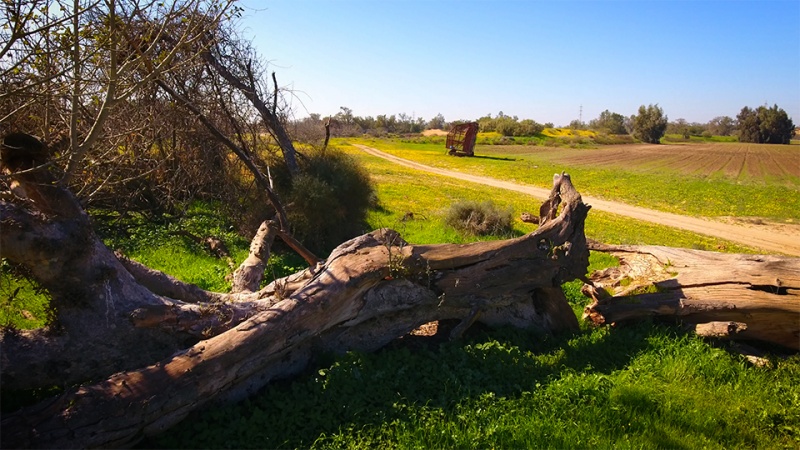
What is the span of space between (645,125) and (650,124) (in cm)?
80

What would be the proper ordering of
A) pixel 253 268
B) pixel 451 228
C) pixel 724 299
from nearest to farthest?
pixel 724 299 < pixel 253 268 < pixel 451 228

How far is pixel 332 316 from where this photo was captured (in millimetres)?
4398

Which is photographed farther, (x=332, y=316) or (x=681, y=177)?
(x=681, y=177)

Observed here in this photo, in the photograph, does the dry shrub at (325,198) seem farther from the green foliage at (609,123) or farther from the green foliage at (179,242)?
the green foliage at (609,123)

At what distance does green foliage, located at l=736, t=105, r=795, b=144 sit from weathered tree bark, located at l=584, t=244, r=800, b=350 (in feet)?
219

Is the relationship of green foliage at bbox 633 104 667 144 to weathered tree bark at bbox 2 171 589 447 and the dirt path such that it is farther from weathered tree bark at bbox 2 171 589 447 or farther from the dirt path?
weathered tree bark at bbox 2 171 589 447

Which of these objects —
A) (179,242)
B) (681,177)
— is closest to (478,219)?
(179,242)

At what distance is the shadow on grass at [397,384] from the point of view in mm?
3463

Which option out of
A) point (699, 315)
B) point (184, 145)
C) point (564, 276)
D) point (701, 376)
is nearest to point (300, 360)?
point (564, 276)

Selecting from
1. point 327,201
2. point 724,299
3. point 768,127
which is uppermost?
point 768,127

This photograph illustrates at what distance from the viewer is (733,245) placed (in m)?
12.8

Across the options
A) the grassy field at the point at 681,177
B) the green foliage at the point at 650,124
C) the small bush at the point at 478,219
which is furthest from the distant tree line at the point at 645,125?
the small bush at the point at 478,219

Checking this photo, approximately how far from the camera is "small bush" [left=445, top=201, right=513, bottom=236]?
37.1 ft

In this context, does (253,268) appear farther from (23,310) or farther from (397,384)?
(397,384)
